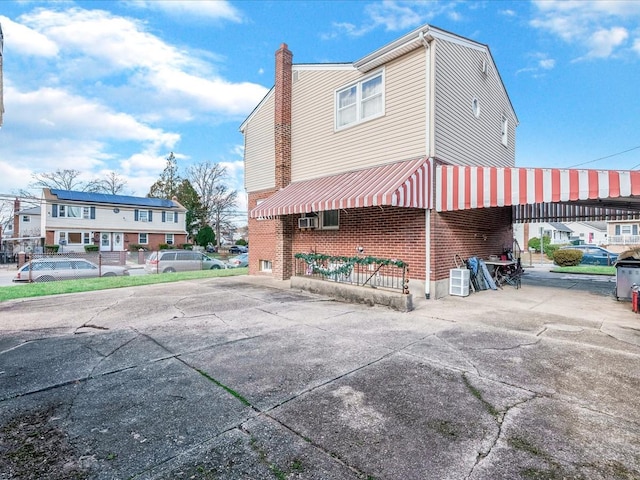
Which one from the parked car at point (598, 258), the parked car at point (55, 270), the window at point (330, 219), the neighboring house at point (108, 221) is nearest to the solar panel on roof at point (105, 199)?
the neighboring house at point (108, 221)

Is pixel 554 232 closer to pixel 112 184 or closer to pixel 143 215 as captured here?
pixel 143 215

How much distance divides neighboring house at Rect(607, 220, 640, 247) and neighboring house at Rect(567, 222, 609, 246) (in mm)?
10121

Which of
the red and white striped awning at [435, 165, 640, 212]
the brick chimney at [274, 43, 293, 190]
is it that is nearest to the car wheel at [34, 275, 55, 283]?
the brick chimney at [274, 43, 293, 190]

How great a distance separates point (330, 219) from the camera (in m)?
11.7

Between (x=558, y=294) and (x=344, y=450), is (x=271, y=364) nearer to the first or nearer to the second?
(x=344, y=450)

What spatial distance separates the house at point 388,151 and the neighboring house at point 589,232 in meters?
55.6

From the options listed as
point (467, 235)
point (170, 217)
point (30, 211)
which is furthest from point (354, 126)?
point (30, 211)

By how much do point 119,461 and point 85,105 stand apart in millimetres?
29357

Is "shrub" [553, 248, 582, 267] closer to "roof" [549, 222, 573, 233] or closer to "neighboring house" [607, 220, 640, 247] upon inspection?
"neighboring house" [607, 220, 640, 247]

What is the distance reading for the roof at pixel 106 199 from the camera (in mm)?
37438

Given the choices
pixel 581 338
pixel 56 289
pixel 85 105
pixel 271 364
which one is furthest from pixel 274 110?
pixel 85 105

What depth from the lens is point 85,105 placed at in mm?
23766

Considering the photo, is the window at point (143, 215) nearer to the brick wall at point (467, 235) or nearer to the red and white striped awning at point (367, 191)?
the red and white striped awning at point (367, 191)

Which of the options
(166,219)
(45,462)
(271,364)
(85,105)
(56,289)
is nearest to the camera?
(45,462)
